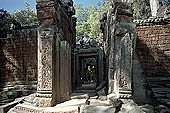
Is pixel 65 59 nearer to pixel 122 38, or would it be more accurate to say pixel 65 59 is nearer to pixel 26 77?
pixel 122 38

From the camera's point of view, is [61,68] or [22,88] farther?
[22,88]

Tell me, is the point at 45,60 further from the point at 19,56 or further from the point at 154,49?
the point at 154,49

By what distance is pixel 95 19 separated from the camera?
2636 cm

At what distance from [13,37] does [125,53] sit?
7310mm

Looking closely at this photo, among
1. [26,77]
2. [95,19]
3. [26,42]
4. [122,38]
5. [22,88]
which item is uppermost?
[95,19]

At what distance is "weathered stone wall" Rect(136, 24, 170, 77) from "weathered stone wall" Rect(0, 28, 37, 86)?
5837 mm

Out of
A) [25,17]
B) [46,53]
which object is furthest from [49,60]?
[25,17]

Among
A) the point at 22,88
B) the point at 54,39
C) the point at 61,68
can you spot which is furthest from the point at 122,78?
the point at 22,88

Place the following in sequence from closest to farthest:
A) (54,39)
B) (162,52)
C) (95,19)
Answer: (54,39) → (162,52) → (95,19)

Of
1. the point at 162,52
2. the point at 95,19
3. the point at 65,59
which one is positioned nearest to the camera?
the point at 65,59

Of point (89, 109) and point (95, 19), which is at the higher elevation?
point (95, 19)

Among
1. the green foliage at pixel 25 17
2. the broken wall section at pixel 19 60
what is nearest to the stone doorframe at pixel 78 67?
the broken wall section at pixel 19 60

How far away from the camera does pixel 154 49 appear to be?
7.91 metres

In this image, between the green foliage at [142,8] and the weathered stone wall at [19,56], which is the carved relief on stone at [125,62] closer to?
the weathered stone wall at [19,56]
